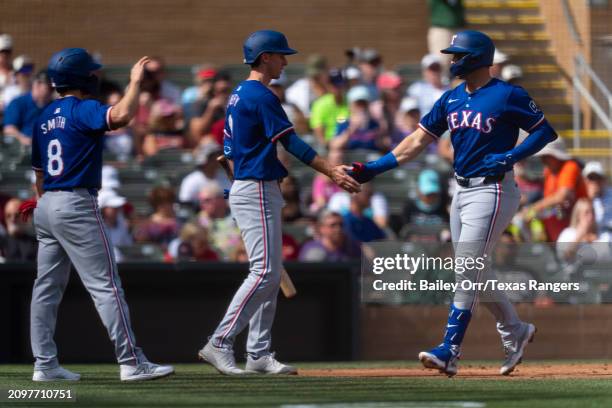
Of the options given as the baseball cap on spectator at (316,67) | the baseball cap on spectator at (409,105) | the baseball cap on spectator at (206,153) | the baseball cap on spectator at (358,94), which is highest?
the baseball cap on spectator at (316,67)

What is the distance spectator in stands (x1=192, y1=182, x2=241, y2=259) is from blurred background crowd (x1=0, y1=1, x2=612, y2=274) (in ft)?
0.04

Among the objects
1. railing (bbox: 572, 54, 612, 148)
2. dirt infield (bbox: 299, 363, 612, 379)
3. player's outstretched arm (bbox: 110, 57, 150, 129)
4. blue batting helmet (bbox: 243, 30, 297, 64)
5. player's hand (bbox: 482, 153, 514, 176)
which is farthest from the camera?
railing (bbox: 572, 54, 612, 148)

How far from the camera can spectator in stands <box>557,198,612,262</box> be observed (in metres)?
12.1

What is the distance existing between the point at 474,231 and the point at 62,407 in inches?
111

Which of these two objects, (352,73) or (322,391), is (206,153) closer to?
(352,73)

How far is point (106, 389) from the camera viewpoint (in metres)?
7.45

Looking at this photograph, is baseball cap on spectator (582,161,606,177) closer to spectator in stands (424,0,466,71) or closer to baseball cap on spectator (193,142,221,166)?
spectator in stands (424,0,466,71)

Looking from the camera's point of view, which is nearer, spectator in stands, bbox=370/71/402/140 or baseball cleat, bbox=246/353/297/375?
baseball cleat, bbox=246/353/297/375

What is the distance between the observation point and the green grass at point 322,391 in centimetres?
670

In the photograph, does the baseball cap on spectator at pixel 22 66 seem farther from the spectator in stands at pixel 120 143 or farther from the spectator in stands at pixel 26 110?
the spectator in stands at pixel 120 143

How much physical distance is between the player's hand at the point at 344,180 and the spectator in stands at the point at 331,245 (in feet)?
10.6

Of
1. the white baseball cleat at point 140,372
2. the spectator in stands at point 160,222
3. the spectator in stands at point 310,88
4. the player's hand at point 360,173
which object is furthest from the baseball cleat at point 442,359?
the spectator in stands at point 310,88

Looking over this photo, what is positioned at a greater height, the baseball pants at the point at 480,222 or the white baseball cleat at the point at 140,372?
the baseball pants at the point at 480,222

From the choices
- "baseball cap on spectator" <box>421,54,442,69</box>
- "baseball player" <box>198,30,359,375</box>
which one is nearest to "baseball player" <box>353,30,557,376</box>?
"baseball player" <box>198,30,359,375</box>
